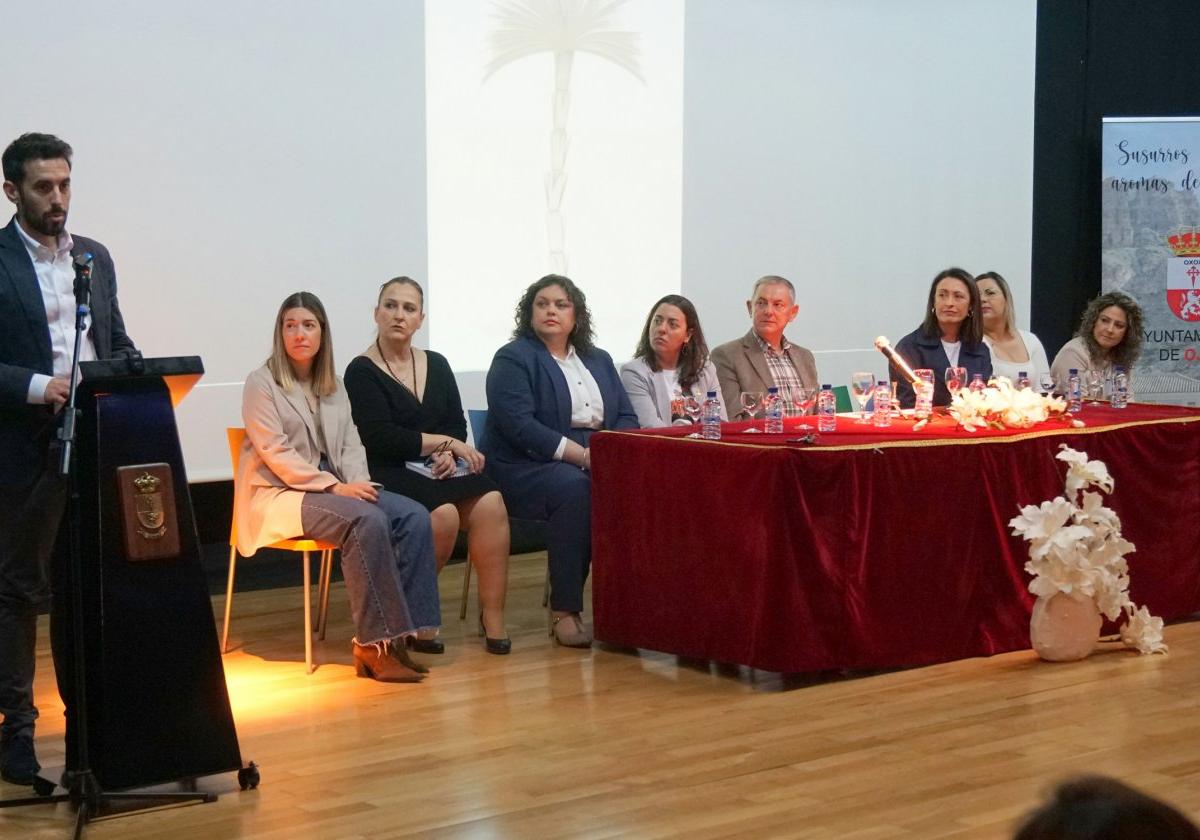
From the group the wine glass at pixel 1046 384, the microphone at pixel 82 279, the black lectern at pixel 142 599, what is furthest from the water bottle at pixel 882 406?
the microphone at pixel 82 279

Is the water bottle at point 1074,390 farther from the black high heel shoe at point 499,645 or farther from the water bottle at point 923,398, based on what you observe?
the black high heel shoe at point 499,645

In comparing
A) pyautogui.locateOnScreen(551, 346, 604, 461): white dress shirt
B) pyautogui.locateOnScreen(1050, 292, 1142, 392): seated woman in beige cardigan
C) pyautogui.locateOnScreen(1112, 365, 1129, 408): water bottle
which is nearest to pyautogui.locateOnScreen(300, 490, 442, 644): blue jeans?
pyautogui.locateOnScreen(551, 346, 604, 461): white dress shirt

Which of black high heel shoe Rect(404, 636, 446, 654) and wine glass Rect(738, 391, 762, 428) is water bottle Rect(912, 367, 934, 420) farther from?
black high heel shoe Rect(404, 636, 446, 654)

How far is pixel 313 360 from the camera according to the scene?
4523 millimetres

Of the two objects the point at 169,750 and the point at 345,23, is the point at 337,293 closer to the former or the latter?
the point at 345,23

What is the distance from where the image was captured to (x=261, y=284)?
5629mm

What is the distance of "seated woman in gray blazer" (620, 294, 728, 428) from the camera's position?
5141 millimetres

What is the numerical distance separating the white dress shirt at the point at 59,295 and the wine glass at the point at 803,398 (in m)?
2.03

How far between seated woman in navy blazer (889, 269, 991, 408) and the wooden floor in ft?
4.30

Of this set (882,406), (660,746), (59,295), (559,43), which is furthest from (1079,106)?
(59,295)

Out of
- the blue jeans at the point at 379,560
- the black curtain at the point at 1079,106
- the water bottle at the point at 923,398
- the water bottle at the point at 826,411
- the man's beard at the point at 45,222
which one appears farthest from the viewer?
the black curtain at the point at 1079,106

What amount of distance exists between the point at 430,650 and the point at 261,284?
5.64ft

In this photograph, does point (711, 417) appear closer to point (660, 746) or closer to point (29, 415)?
point (660, 746)

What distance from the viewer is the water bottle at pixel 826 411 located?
14.8 feet
